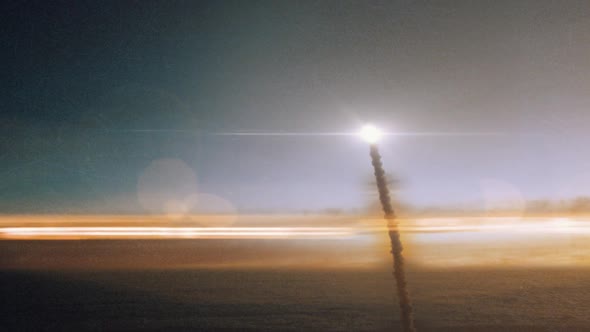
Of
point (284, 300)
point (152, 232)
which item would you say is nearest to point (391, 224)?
point (284, 300)

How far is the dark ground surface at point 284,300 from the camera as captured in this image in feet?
31.9

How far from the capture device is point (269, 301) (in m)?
11.6

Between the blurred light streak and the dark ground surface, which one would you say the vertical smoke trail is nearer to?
the dark ground surface

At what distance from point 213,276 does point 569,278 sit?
1102cm


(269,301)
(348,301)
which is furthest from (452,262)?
(269,301)

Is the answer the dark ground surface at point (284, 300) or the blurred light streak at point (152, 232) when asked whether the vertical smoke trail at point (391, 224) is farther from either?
the blurred light streak at point (152, 232)

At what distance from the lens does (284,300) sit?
38.6ft

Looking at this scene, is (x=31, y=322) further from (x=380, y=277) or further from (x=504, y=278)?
(x=504, y=278)

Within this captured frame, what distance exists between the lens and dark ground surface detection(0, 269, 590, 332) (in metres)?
9.72

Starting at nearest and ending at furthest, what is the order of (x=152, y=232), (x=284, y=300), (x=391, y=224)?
(x=391, y=224)
(x=284, y=300)
(x=152, y=232)

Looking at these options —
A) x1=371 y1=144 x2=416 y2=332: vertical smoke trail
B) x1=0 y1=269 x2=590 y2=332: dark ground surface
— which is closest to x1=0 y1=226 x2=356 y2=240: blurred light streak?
x1=0 y1=269 x2=590 y2=332: dark ground surface

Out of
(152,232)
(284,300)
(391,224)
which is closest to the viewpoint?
(391,224)

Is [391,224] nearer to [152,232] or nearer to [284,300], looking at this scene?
[284,300]

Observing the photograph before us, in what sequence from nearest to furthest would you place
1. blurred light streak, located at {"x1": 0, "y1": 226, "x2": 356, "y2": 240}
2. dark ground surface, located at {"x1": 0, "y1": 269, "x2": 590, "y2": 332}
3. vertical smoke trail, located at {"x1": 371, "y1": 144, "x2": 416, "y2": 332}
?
vertical smoke trail, located at {"x1": 371, "y1": 144, "x2": 416, "y2": 332} → dark ground surface, located at {"x1": 0, "y1": 269, "x2": 590, "y2": 332} → blurred light streak, located at {"x1": 0, "y1": 226, "x2": 356, "y2": 240}
